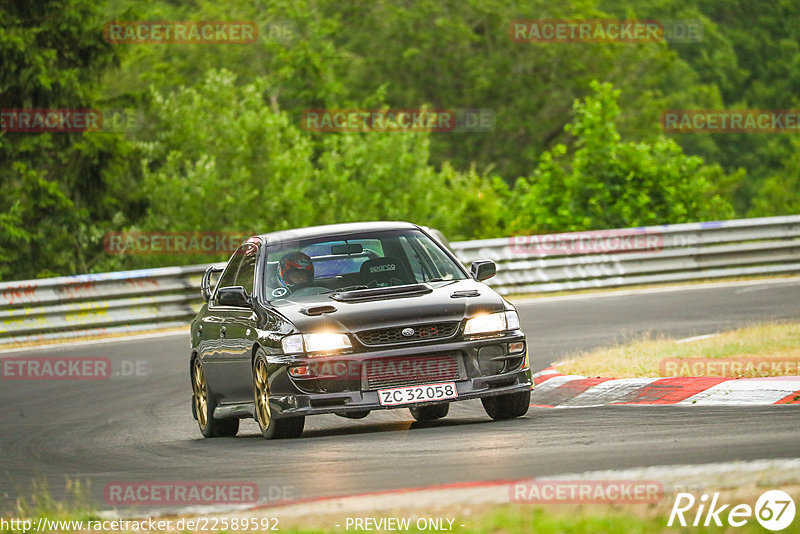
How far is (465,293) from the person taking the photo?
10.4m

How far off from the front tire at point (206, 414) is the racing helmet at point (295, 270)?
1281 millimetres

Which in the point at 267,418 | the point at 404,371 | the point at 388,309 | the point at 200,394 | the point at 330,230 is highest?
the point at 330,230

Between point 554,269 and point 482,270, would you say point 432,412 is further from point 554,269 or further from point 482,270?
point 554,269

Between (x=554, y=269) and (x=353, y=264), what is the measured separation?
1278cm

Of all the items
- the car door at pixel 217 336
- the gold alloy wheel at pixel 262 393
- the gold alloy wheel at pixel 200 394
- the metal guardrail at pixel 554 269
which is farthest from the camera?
the metal guardrail at pixel 554 269

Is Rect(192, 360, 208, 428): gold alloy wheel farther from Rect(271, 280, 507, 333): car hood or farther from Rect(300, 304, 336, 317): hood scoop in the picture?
Rect(300, 304, 336, 317): hood scoop

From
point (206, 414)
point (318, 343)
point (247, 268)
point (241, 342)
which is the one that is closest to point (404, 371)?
point (318, 343)

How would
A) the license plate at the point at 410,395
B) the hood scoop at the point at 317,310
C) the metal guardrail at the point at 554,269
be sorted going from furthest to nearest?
the metal guardrail at the point at 554,269
the hood scoop at the point at 317,310
the license plate at the point at 410,395

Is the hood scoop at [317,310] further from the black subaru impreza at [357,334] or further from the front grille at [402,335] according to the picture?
the front grille at [402,335]

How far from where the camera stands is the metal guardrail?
21.3m

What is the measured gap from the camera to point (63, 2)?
33000mm

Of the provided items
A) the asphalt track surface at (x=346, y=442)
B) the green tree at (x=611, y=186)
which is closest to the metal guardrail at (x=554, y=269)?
the green tree at (x=611, y=186)

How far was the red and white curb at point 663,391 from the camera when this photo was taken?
10578mm

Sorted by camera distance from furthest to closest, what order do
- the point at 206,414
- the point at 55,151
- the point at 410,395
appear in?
the point at 55,151 < the point at 206,414 < the point at 410,395
